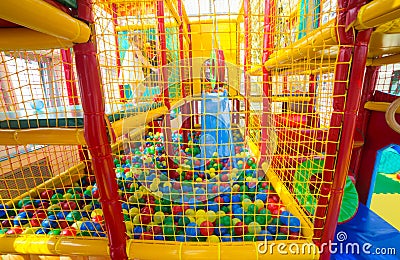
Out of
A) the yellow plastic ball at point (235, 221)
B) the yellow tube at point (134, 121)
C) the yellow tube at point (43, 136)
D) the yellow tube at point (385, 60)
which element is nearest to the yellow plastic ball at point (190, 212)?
the yellow plastic ball at point (235, 221)

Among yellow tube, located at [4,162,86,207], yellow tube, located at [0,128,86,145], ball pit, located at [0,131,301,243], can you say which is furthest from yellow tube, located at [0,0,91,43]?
yellow tube, located at [4,162,86,207]

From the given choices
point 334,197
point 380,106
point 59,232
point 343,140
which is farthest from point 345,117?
point 59,232

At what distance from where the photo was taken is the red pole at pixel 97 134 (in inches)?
23.1

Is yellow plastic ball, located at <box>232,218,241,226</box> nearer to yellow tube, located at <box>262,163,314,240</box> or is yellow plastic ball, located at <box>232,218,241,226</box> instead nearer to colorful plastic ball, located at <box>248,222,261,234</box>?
colorful plastic ball, located at <box>248,222,261,234</box>

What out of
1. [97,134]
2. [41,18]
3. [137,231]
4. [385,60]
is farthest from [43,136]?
[385,60]

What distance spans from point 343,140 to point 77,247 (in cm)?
106

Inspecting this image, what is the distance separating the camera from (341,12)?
0.62 metres

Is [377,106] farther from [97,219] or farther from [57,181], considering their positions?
[57,181]

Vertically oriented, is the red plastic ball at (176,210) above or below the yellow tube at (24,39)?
below

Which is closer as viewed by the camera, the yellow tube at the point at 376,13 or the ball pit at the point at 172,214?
the yellow tube at the point at 376,13

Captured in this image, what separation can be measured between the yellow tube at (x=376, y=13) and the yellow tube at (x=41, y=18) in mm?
732

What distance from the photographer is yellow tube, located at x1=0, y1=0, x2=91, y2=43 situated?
0.38 m

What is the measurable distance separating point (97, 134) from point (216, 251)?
61 centimetres

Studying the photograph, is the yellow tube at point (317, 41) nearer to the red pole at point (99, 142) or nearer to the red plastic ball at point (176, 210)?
the red pole at point (99, 142)
